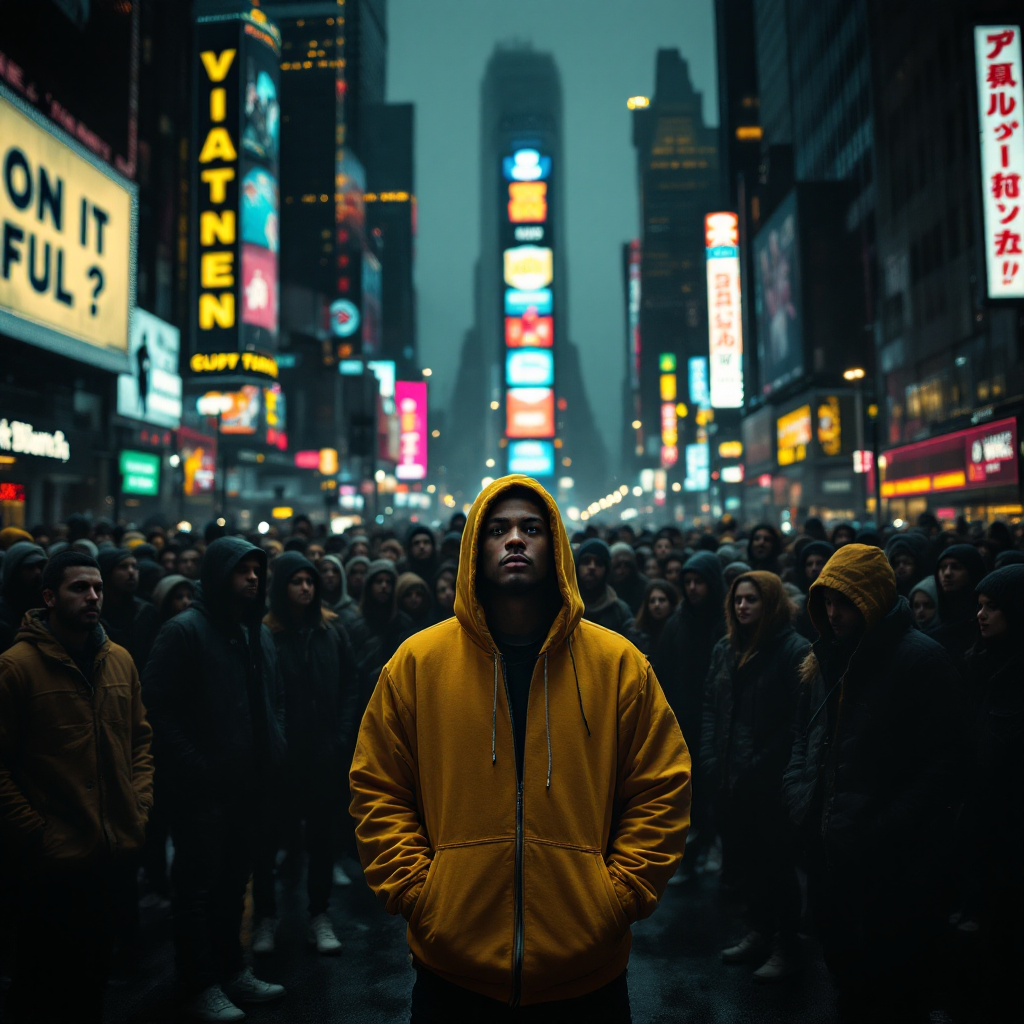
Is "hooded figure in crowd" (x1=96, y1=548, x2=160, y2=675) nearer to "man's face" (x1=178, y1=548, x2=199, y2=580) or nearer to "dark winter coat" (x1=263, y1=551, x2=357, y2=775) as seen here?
"dark winter coat" (x1=263, y1=551, x2=357, y2=775)

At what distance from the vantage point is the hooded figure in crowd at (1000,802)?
14.5ft

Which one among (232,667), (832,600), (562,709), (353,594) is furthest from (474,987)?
(353,594)

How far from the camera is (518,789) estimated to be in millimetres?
2699

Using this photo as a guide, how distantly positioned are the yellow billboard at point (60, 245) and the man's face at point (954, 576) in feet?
57.1

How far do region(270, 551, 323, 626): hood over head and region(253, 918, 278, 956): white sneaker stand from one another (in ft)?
6.26

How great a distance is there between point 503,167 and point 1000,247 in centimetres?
5409

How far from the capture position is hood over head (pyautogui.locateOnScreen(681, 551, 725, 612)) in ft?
23.9

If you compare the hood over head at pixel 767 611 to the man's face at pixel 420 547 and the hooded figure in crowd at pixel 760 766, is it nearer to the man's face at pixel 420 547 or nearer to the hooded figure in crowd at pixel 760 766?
the hooded figure in crowd at pixel 760 766

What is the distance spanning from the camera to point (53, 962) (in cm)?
392

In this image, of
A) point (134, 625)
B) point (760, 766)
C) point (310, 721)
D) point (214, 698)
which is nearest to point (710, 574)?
point (760, 766)

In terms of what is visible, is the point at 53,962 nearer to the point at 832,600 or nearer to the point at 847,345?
the point at 832,600

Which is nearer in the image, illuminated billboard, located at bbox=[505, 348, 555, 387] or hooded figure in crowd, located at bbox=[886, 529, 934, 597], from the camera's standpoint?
hooded figure in crowd, located at bbox=[886, 529, 934, 597]

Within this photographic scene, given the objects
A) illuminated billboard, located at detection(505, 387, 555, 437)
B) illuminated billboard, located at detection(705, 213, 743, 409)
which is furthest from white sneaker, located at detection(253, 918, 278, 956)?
illuminated billboard, located at detection(705, 213, 743, 409)

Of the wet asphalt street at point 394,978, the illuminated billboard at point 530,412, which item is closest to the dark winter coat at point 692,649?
the wet asphalt street at point 394,978
